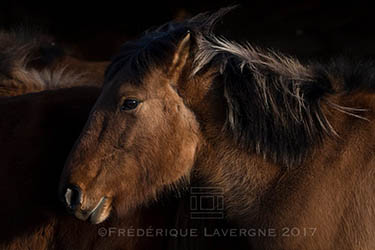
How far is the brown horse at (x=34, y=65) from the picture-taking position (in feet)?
12.8

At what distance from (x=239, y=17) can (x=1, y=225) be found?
713 centimetres

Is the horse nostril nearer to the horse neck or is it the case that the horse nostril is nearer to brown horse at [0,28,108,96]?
the horse neck

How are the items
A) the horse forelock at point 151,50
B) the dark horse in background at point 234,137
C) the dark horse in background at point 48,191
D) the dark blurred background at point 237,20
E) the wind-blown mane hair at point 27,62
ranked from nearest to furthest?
1. the dark horse in background at point 234,137
2. the horse forelock at point 151,50
3. the dark horse in background at point 48,191
4. the wind-blown mane hair at point 27,62
5. the dark blurred background at point 237,20

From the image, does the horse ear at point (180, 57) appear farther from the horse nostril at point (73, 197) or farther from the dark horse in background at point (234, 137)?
the horse nostril at point (73, 197)

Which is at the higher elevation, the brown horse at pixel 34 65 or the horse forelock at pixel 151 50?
the horse forelock at pixel 151 50

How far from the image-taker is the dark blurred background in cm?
860

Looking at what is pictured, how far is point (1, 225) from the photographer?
108 inches

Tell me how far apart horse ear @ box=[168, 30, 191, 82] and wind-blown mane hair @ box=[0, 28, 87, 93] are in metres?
1.54

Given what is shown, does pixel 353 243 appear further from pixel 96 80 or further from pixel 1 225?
pixel 96 80

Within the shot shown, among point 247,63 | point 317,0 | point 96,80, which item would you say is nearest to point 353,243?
point 247,63

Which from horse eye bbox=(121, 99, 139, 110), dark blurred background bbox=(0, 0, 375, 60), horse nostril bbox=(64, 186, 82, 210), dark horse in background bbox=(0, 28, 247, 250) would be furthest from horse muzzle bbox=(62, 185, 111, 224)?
dark blurred background bbox=(0, 0, 375, 60)

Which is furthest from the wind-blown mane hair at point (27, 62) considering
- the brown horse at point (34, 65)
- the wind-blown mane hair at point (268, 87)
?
the wind-blown mane hair at point (268, 87)

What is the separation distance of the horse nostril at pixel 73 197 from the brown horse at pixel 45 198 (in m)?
0.29

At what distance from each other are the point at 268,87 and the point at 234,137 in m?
0.30
